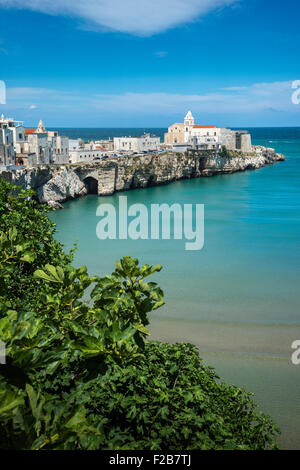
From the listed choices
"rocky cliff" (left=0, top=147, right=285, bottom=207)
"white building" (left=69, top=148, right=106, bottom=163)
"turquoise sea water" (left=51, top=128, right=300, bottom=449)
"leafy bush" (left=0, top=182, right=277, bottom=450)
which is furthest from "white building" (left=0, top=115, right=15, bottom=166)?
"leafy bush" (left=0, top=182, right=277, bottom=450)

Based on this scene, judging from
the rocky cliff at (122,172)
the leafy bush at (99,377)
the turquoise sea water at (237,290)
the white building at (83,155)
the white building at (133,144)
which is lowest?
the turquoise sea water at (237,290)

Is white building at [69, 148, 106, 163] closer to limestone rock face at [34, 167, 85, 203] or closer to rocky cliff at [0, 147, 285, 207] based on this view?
rocky cliff at [0, 147, 285, 207]

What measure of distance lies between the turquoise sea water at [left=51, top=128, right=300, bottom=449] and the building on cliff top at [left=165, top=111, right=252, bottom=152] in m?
31.0

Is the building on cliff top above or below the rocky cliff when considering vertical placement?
above

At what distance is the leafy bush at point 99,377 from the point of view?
2.14 meters

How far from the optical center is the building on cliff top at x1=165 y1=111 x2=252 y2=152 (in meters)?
59.4

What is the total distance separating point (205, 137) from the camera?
60969mm

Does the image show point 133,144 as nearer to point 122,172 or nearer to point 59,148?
point 122,172

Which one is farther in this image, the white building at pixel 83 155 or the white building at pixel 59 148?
the white building at pixel 83 155

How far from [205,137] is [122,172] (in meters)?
25.3

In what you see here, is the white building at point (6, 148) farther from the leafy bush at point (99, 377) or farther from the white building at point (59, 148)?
the leafy bush at point (99, 377)

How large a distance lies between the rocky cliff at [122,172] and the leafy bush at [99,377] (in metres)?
25.4

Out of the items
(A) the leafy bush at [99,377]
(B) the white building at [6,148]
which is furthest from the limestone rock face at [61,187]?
(A) the leafy bush at [99,377]

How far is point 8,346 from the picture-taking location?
7.08ft
